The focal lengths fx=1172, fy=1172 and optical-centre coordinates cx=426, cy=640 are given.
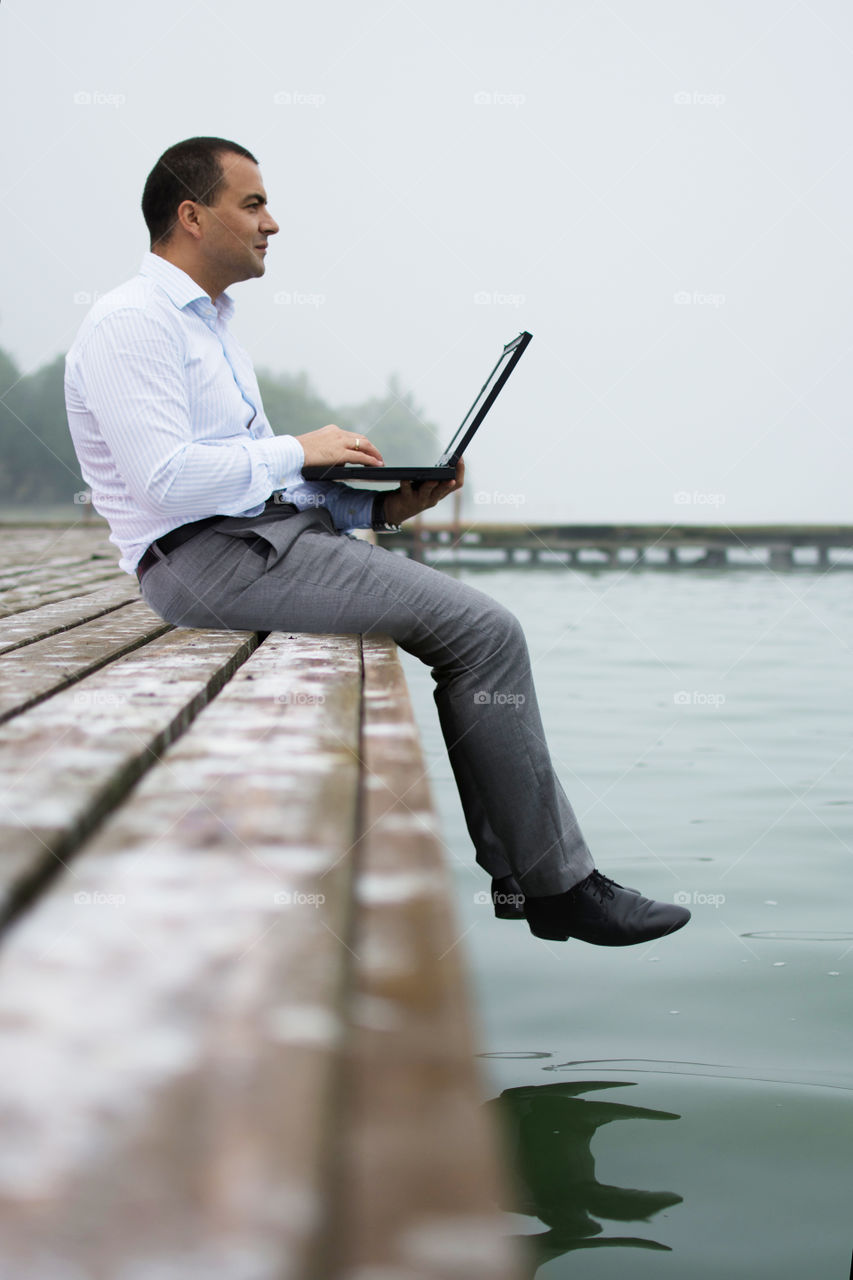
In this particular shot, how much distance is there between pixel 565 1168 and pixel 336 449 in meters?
1.13

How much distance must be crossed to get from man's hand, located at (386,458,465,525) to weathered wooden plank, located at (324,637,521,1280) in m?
1.22

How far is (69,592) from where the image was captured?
2.93 meters

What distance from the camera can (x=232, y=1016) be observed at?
1.90ft

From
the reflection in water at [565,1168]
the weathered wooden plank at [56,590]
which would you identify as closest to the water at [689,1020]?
the reflection in water at [565,1168]

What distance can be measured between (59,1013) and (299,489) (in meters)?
1.54

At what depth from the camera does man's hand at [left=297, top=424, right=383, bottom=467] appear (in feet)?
6.21

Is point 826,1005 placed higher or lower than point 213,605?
lower

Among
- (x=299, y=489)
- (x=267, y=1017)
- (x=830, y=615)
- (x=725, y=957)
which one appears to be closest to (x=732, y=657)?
(x=830, y=615)

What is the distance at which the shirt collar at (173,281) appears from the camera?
76.9 inches

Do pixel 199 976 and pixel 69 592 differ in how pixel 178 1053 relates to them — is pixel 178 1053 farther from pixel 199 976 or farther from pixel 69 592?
pixel 69 592
